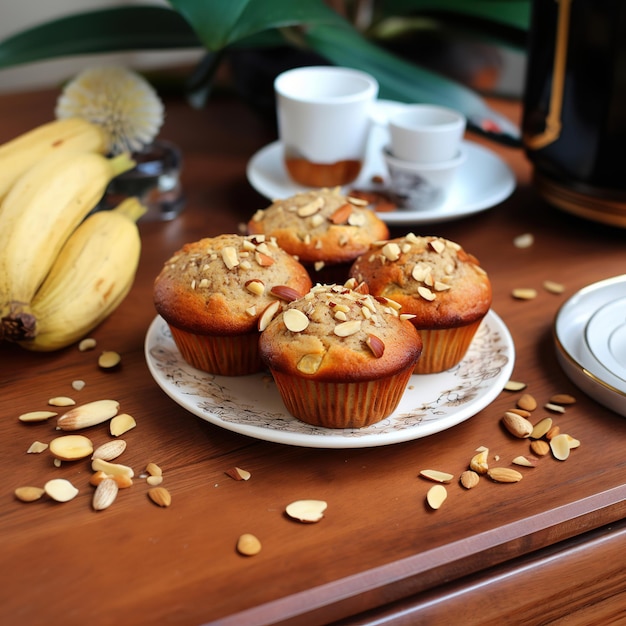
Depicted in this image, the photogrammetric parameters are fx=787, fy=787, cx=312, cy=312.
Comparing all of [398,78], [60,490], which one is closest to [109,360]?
[60,490]

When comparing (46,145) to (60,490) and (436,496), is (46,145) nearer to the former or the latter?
(60,490)

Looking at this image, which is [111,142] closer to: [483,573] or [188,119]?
[188,119]

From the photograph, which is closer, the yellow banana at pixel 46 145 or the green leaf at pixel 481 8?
the yellow banana at pixel 46 145

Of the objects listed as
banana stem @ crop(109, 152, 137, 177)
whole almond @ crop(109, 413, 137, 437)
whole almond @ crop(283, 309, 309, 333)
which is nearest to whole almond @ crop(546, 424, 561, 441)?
whole almond @ crop(283, 309, 309, 333)

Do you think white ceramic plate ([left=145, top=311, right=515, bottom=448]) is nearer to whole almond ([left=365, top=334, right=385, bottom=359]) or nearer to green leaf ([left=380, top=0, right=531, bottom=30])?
whole almond ([left=365, top=334, right=385, bottom=359])

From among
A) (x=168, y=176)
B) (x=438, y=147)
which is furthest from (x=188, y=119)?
(x=438, y=147)

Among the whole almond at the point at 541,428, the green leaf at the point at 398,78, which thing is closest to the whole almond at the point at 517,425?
the whole almond at the point at 541,428

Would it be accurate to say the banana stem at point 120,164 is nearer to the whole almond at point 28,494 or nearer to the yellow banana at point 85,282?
the yellow banana at point 85,282
